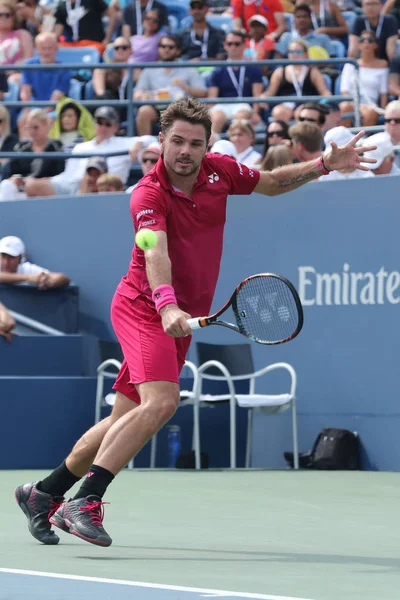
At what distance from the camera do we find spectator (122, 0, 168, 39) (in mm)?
Answer: 15109

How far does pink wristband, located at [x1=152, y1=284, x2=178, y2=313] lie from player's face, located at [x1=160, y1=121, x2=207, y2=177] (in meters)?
0.55

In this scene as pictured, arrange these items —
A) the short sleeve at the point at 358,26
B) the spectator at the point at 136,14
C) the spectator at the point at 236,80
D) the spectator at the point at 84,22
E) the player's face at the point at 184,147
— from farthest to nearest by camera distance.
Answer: the spectator at the point at 84,22, the spectator at the point at 136,14, the short sleeve at the point at 358,26, the spectator at the point at 236,80, the player's face at the point at 184,147

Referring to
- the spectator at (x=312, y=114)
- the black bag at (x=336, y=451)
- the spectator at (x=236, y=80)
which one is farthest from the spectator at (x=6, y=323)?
the spectator at (x=236, y=80)

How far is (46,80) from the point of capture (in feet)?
45.8

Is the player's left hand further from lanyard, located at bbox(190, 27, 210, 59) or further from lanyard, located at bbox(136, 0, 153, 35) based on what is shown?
lanyard, located at bbox(136, 0, 153, 35)

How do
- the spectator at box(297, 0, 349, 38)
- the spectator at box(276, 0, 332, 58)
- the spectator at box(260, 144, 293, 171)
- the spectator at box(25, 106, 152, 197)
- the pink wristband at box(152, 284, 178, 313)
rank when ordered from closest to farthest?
the pink wristband at box(152, 284, 178, 313) → the spectator at box(260, 144, 293, 171) → the spectator at box(25, 106, 152, 197) → the spectator at box(276, 0, 332, 58) → the spectator at box(297, 0, 349, 38)

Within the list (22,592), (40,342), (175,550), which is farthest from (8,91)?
(22,592)

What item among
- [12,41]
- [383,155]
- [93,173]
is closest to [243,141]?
[93,173]

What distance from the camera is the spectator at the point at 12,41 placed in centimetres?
1498

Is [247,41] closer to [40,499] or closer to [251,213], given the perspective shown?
[251,213]

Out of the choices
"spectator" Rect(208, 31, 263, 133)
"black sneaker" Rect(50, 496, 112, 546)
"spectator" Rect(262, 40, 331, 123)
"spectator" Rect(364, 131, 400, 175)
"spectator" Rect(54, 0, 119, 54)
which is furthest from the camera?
"spectator" Rect(54, 0, 119, 54)

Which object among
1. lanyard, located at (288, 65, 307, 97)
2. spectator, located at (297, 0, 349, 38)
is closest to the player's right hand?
lanyard, located at (288, 65, 307, 97)

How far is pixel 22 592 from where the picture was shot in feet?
13.7

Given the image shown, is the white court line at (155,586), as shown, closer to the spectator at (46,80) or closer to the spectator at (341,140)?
the spectator at (341,140)
